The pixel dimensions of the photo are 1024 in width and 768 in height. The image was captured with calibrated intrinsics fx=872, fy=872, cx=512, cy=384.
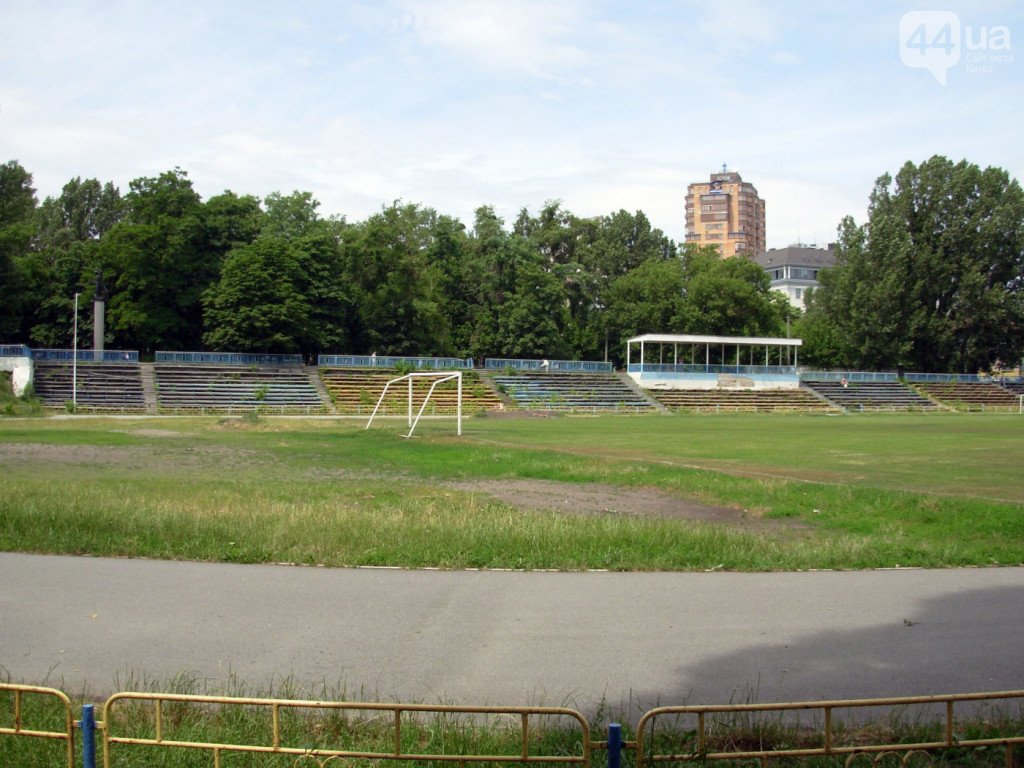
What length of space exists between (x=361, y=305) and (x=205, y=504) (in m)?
57.3

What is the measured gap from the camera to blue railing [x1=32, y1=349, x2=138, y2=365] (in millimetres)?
53838

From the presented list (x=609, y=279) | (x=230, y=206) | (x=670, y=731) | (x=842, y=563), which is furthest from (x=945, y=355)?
(x=670, y=731)

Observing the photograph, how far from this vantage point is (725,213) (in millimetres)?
163625

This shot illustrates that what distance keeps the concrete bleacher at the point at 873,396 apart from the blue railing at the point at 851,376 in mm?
556

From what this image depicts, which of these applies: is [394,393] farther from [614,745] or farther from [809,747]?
[614,745]

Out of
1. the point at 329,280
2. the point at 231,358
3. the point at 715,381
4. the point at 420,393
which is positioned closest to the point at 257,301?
the point at 231,358

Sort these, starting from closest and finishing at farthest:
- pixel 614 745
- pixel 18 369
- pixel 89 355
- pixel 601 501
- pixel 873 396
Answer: pixel 614 745, pixel 601 501, pixel 18 369, pixel 89 355, pixel 873 396

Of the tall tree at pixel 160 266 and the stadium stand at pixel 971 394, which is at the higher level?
the tall tree at pixel 160 266

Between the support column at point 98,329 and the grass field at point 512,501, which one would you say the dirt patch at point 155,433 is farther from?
the support column at point 98,329

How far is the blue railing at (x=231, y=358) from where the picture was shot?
193 feet

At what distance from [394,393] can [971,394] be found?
48969 mm

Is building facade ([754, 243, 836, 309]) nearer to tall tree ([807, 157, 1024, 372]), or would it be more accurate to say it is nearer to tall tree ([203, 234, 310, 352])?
tall tree ([807, 157, 1024, 372])

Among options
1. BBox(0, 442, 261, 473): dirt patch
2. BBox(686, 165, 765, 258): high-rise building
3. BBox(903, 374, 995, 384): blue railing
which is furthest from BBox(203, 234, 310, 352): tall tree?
BBox(686, 165, 765, 258): high-rise building

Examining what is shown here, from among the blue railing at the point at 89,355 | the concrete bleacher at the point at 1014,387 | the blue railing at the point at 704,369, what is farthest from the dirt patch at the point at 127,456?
the concrete bleacher at the point at 1014,387
